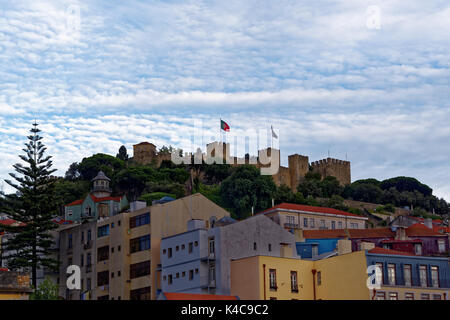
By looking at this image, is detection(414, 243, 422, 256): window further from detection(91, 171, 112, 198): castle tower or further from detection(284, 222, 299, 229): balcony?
detection(91, 171, 112, 198): castle tower

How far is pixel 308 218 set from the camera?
87.4 metres

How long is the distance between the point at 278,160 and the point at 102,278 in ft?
251

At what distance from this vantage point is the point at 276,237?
61250 millimetres

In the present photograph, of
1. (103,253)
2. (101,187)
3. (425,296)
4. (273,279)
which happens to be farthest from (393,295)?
(101,187)

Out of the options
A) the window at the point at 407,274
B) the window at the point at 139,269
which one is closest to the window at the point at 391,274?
the window at the point at 407,274

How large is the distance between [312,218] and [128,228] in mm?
28134

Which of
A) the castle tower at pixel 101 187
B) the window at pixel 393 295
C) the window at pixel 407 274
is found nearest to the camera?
the window at pixel 393 295

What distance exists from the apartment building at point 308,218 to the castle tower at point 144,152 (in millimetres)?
63312

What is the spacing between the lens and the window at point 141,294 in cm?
6169

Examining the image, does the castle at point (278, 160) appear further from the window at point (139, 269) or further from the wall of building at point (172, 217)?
the window at point (139, 269)

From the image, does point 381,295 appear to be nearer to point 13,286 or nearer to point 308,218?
point 13,286

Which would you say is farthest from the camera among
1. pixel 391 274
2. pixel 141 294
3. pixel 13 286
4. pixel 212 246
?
pixel 141 294
